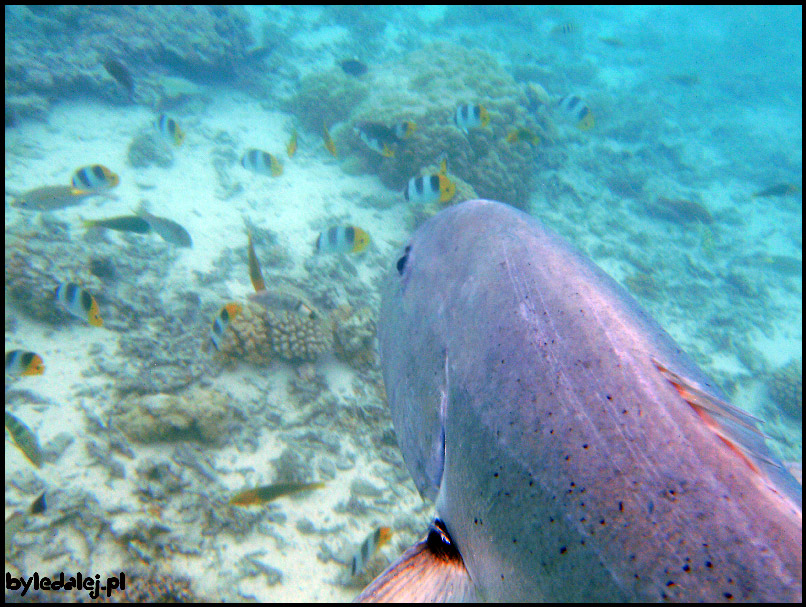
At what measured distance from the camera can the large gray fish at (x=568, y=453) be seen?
0.58m

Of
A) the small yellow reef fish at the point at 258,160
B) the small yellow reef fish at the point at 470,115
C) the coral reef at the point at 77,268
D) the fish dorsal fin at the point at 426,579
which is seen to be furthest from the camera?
the small yellow reef fish at the point at 470,115

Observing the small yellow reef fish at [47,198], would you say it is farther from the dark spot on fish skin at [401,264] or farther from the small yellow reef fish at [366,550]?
the dark spot on fish skin at [401,264]

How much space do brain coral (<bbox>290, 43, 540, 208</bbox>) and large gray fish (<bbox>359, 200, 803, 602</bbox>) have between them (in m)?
7.71

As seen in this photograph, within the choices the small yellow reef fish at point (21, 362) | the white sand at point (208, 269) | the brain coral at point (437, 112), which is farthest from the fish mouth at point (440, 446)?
the brain coral at point (437, 112)

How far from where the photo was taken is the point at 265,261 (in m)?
5.99

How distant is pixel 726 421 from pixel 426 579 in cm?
73

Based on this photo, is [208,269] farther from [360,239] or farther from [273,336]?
[360,239]

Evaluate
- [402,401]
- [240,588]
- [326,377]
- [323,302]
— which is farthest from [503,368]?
[323,302]

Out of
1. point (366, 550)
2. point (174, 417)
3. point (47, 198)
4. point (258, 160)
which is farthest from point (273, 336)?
point (47, 198)

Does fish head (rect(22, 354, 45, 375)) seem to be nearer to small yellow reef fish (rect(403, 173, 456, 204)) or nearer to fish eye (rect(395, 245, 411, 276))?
fish eye (rect(395, 245, 411, 276))

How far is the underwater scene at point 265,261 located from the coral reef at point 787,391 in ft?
0.17

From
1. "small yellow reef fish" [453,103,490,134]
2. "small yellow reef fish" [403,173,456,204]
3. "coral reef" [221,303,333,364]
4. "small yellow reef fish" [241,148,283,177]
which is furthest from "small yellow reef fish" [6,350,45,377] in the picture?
"small yellow reef fish" [453,103,490,134]

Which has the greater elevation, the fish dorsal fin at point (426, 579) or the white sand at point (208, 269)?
the fish dorsal fin at point (426, 579)

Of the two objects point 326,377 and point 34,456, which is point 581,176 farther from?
point 34,456
